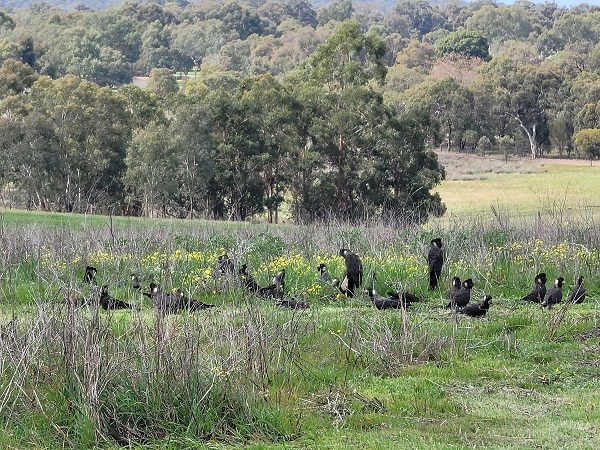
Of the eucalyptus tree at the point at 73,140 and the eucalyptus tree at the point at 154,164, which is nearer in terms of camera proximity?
the eucalyptus tree at the point at 154,164

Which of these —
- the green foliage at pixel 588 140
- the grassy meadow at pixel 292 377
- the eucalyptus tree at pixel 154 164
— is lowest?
the grassy meadow at pixel 292 377

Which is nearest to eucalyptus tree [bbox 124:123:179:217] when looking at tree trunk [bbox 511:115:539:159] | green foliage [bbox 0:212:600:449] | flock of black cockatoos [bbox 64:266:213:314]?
flock of black cockatoos [bbox 64:266:213:314]

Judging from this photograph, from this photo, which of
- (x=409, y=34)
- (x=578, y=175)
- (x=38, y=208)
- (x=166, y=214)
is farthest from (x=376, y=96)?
(x=409, y=34)

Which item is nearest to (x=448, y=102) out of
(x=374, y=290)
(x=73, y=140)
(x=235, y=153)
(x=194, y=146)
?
(x=235, y=153)

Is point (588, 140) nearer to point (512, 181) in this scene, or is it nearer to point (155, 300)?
point (512, 181)

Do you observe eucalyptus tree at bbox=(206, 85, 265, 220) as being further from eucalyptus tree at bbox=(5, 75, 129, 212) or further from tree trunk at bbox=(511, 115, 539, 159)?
tree trunk at bbox=(511, 115, 539, 159)

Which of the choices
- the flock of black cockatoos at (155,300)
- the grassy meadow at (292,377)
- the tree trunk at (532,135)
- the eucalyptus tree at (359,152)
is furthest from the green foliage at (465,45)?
the grassy meadow at (292,377)

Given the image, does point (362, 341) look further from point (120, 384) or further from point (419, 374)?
point (120, 384)

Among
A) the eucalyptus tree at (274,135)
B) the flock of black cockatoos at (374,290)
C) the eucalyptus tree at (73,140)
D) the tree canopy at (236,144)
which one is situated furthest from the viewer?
the eucalyptus tree at (274,135)

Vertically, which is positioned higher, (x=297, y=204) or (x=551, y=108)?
(x=551, y=108)

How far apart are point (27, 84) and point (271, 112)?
61.4 ft

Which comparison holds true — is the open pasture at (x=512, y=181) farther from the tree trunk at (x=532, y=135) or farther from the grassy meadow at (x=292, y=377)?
the grassy meadow at (x=292, y=377)

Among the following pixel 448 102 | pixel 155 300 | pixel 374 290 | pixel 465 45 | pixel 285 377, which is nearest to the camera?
pixel 285 377

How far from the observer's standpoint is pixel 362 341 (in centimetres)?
903
